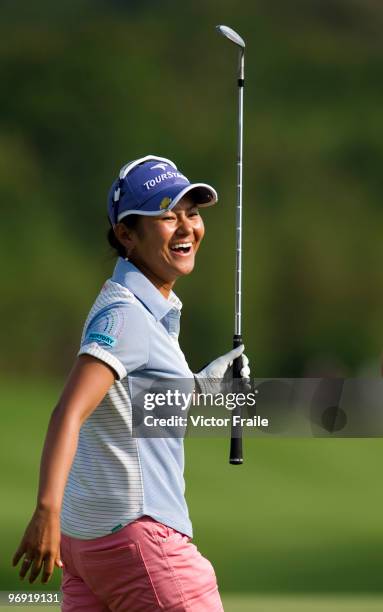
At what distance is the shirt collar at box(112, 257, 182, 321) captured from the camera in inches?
92.2

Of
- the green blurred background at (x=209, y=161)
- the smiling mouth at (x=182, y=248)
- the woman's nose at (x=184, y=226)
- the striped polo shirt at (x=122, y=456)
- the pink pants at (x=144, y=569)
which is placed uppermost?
the green blurred background at (x=209, y=161)

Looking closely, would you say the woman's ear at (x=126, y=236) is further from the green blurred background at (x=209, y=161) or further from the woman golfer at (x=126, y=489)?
the green blurred background at (x=209, y=161)

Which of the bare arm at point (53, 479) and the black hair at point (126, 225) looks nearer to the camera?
the bare arm at point (53, 479)

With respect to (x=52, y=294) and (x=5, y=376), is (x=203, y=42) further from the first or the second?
(x=5, y=376)

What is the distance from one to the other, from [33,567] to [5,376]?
7087mm

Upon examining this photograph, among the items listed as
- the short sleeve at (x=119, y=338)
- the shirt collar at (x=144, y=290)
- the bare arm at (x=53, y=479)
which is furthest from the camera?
the shirt collar at (x=144, y=290)

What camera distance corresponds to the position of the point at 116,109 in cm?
991

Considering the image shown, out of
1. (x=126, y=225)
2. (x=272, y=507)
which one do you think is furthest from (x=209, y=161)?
(x=126, y=225)

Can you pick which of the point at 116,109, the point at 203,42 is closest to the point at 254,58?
the point at 203,42

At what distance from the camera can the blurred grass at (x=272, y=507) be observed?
593 cm

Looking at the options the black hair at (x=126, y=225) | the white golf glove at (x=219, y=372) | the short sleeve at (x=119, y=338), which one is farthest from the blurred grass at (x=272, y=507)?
the short sleeve at (x=119, y=338)

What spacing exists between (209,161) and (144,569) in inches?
301

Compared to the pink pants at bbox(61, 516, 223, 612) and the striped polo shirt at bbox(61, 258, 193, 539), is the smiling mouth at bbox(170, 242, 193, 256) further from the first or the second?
the pink pants at bbox(61, 516, 223, 612)

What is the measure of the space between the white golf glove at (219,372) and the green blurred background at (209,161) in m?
5.63
